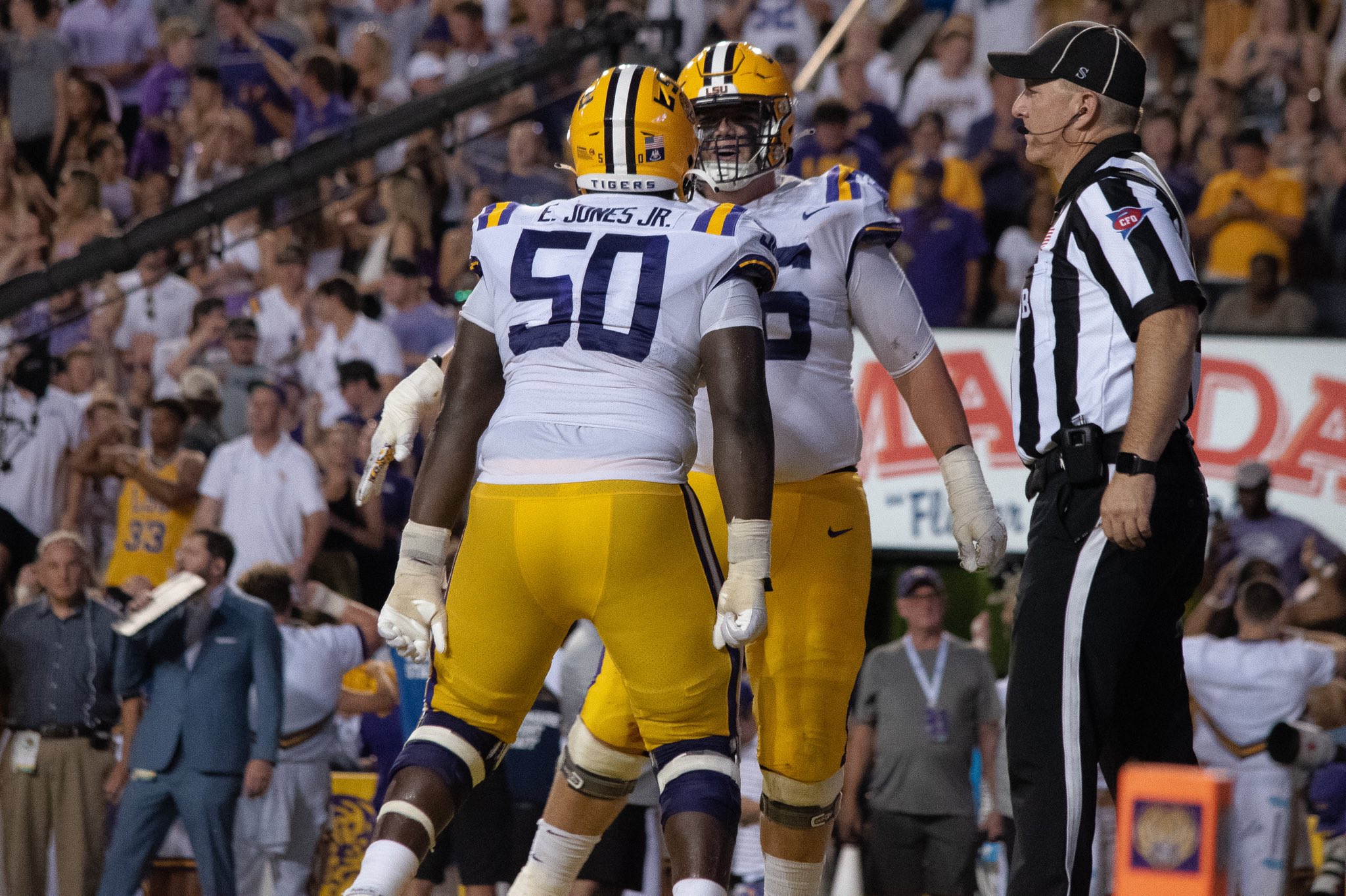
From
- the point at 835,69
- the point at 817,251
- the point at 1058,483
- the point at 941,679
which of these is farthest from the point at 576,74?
the point at 1058,483

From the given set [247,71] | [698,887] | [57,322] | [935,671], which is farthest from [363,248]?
[698,887]

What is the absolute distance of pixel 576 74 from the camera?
450 inches

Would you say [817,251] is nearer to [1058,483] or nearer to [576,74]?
[1058,483]

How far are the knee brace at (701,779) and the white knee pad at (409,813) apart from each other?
51cm

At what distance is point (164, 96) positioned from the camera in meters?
12.7

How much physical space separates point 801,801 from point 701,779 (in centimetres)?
78

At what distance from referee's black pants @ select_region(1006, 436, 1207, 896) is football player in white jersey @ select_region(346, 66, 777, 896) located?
2.05ft

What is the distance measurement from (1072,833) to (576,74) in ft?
27.8

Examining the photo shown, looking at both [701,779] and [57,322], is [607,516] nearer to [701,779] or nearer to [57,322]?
[701,779]

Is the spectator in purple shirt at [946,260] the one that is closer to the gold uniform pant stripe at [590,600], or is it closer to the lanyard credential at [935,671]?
the lanyard credential at [935,671]

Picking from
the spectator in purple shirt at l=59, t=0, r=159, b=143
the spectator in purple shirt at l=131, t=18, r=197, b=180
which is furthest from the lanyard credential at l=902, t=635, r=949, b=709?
the spectator in purple shirt at l=59, t=0, r=159, b=143

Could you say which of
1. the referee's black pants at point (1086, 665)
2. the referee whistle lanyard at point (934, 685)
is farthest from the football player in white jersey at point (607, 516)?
the referee whistle lanyard at point (934, 685)

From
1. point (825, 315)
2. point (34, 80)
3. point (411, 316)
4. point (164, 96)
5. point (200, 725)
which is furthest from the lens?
point (34, 80)

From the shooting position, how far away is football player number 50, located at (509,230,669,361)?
384cm
